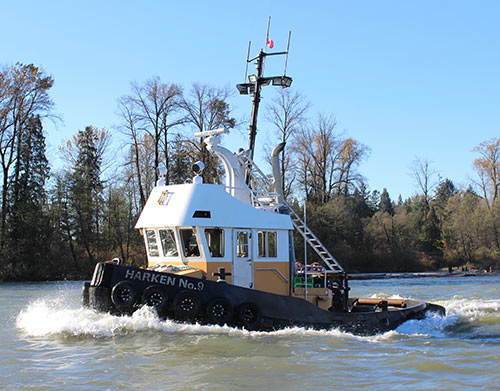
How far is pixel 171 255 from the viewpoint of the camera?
40.2 feet

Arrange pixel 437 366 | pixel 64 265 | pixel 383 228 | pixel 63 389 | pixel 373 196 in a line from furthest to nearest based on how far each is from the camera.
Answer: pixel 373 196 < pixel 383 228 < pixel 64 265 < pixel 437 366 < pixel 63 389

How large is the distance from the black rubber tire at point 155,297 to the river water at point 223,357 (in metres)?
0.21

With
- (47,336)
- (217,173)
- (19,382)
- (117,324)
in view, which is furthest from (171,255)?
(217,173)

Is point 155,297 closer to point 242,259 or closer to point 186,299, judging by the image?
point 186,299

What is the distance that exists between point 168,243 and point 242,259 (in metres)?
1.61

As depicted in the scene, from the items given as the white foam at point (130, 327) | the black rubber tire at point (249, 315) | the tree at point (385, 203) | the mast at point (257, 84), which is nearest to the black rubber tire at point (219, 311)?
the white foam at point (130, 327)

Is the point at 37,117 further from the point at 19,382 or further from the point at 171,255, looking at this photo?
the point at 19,382

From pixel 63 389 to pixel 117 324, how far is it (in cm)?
270

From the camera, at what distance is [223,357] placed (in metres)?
9.78

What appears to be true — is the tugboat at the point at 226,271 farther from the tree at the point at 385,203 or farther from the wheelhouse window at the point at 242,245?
the tree at the point at 385,203

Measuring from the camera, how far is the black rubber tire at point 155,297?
35.4 feet

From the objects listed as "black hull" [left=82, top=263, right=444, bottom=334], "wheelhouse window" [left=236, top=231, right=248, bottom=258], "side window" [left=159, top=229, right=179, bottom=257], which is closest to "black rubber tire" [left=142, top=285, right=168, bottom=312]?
"black hull" [left=82, top=263, right=444, bottom=334]

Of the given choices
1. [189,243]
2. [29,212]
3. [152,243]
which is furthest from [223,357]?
[29,212]

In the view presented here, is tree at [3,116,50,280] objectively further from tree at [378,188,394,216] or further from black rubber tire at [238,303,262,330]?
tree at [378,188,394,216]
